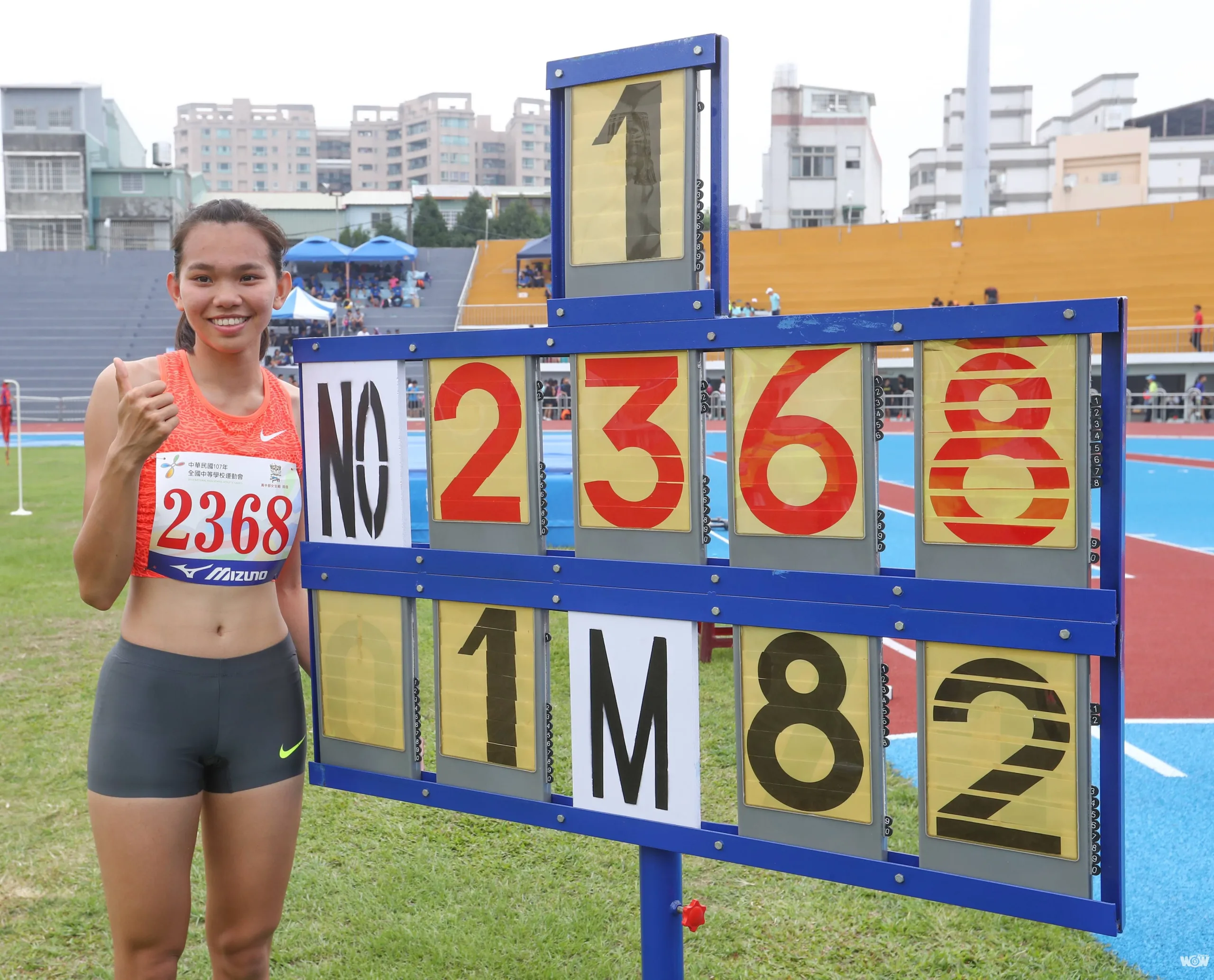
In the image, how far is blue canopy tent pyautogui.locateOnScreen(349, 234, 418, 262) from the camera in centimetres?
3747

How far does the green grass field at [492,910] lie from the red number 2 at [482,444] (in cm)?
116

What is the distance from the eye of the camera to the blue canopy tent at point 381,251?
37.5 metres

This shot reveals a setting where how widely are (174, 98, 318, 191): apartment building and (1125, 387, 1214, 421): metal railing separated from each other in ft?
338

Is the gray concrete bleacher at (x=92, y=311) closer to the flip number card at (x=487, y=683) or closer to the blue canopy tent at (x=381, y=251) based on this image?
the blue canopy tent at (x=381, y=251)

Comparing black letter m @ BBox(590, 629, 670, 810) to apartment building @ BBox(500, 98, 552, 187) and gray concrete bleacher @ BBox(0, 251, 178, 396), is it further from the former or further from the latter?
apartment building @ BBox(500, 98, 552, 187)

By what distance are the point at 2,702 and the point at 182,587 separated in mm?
4238

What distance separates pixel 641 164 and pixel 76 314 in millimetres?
40349

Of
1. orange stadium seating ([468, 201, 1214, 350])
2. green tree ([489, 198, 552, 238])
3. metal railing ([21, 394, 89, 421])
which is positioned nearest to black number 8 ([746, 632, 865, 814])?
orange stadium seating ([468, 201, 1214, 350])

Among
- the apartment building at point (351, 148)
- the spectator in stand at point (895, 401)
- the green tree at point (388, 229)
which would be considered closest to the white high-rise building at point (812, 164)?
the green tree at point (388, 229)

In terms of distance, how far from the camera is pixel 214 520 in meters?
2.13

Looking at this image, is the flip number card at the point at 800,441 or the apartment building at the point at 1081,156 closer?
the flip number card at the point at 800,441

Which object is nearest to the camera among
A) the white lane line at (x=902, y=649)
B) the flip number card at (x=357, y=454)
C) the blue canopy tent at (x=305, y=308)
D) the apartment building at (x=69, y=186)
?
the flip number card at (x=357, y=454)

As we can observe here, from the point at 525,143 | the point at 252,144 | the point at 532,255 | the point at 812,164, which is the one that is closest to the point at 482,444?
the point at 532,255

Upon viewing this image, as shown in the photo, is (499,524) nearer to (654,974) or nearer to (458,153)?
(654,974)
